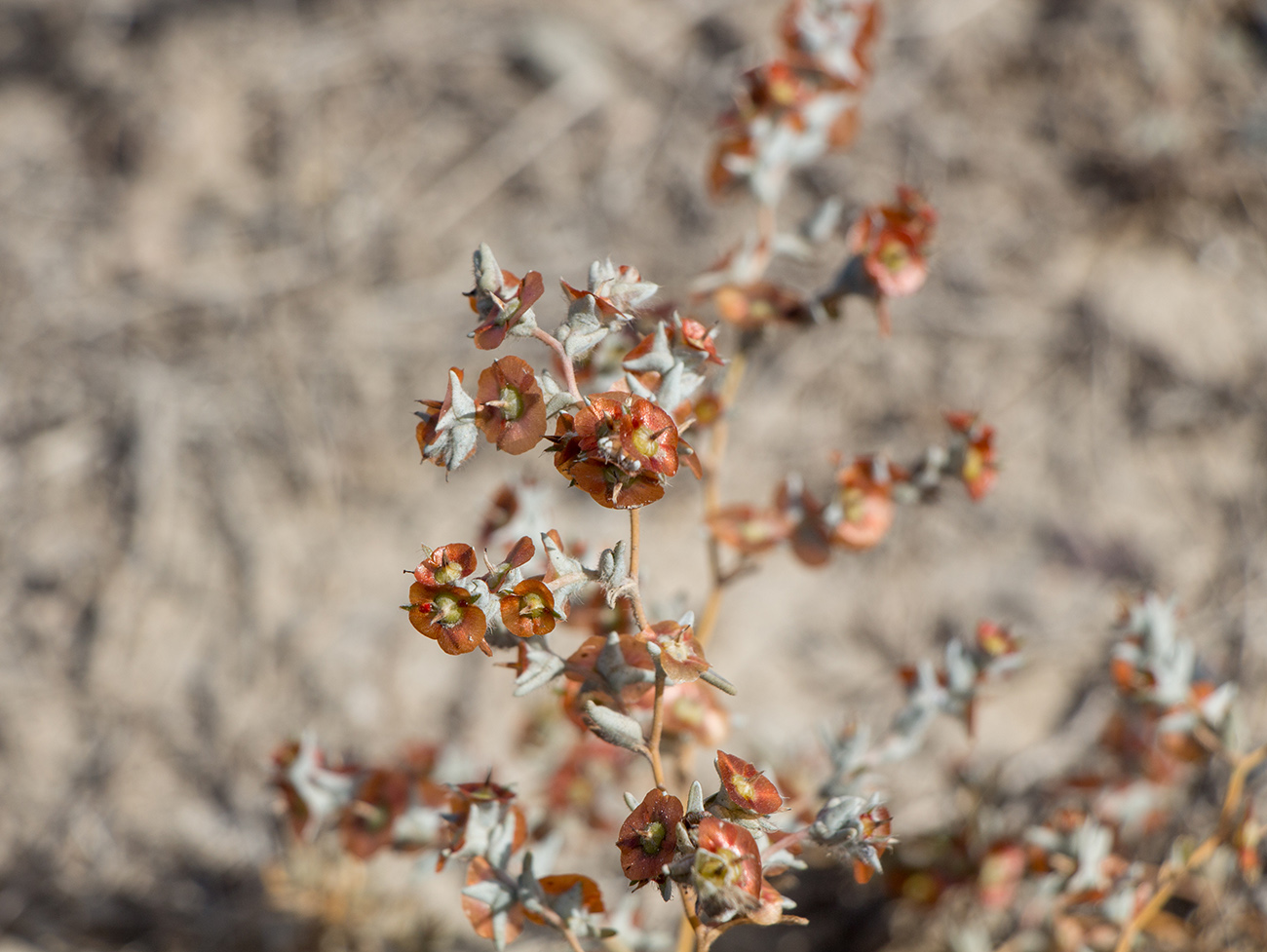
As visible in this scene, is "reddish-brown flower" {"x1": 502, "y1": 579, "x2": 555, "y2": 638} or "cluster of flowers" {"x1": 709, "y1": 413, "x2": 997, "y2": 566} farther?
"cluster of flowers" {"x1": 709, "y1": 413, "x2": 997, "y2": 566}

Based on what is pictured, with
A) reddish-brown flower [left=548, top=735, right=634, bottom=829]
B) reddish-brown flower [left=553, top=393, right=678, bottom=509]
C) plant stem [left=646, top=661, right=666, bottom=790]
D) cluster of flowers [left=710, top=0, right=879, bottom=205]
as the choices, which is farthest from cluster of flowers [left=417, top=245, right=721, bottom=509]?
reddish-brown flower [left=548, top=735, right=634, bottom=829]

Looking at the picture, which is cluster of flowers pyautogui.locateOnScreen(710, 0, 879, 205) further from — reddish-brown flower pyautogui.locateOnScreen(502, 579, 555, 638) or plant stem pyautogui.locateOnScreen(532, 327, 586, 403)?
reddish-brown flower pyautogui.locateOnScreen(502, 579, 555, 638)

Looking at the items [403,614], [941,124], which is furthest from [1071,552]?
[403,614]

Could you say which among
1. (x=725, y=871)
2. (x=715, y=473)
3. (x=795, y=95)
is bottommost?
(x=725, y=871)

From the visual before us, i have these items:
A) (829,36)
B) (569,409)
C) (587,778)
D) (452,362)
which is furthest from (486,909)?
(452,362)

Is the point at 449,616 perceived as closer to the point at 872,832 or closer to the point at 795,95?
the point at 872,832

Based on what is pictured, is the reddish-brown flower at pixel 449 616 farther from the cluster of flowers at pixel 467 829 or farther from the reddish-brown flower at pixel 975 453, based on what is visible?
the reddish-brown flower at pixel 975 453

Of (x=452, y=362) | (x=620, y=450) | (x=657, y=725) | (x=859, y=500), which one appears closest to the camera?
(x=620, y=450)
